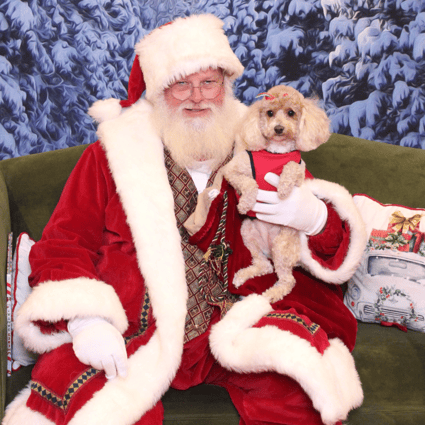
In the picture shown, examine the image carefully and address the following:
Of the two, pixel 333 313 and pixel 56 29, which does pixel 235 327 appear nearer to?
pixel 333 313

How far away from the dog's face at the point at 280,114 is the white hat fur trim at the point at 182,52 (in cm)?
34

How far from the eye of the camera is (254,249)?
5.78ft

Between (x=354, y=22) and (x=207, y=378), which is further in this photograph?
(x=354, y=22)

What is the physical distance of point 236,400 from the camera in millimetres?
1490

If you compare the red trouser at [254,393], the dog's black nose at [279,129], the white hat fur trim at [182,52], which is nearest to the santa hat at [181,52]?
the white hat fur trim at [182,52]

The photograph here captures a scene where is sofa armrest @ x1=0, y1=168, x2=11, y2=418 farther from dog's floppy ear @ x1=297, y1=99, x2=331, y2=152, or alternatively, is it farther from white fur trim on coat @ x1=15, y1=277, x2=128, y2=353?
dog's floppy ear @ x1=297, y1=99, x2=331, y2=152

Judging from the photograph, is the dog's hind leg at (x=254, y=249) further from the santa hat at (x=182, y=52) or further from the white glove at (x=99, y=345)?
the santa hat at (x=182, y=52)

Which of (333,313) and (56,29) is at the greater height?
(56,29)

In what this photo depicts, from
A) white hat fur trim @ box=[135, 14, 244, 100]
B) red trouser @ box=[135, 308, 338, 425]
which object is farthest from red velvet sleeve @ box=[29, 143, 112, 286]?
red trouser @ box=[135, 308, 338, 425]

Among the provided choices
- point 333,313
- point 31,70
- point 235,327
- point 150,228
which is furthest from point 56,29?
point 333,313

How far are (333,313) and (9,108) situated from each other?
202 cm

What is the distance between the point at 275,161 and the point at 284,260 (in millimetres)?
378

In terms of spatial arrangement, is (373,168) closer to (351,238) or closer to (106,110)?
(351,238)

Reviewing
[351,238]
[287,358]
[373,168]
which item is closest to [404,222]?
[373,168]
